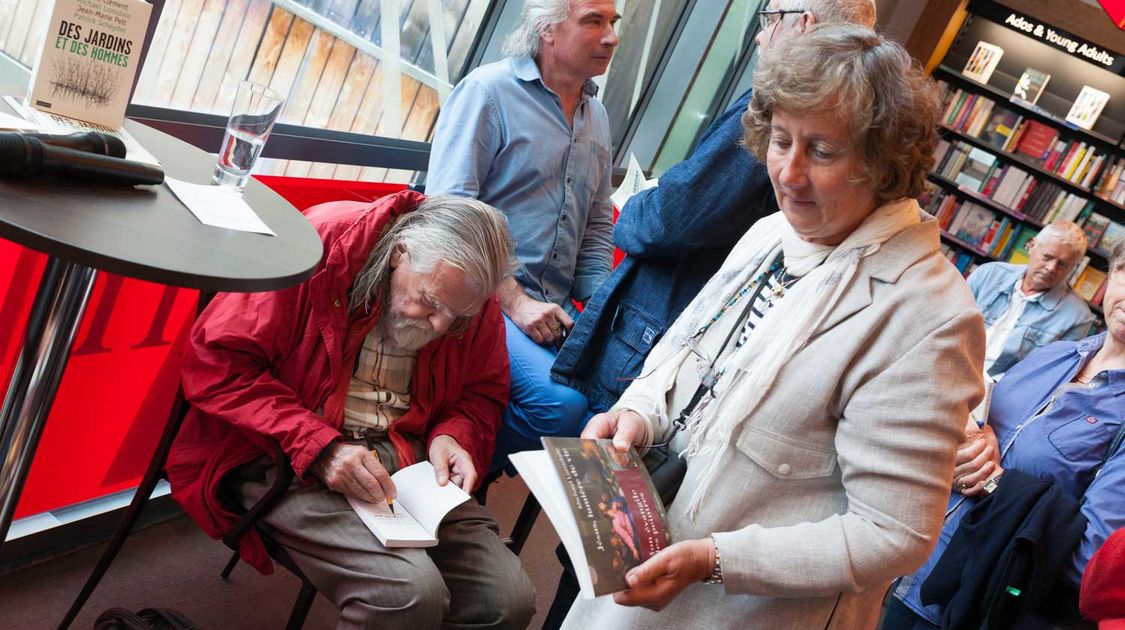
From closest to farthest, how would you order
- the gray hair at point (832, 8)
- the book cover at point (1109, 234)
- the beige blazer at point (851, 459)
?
the beige blazer at point (851, 459)
the gray hair at point (832, 8)
the book cover at point (1109, 234)

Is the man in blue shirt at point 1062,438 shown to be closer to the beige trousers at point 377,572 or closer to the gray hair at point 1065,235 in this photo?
the beige trousers at point 377,572

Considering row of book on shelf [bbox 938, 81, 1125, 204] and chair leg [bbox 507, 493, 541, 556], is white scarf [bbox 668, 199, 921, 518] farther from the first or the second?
row of book on shelf [bbox 938, 81, 1125, 204]

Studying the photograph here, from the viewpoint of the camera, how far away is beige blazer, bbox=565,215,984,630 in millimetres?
1309

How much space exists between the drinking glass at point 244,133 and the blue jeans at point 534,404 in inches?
35.1

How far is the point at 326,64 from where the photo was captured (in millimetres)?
3299

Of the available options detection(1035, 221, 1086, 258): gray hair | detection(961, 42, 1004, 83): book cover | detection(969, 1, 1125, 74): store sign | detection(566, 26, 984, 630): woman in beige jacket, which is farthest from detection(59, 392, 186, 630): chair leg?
detection(969, 1, 1125, 74): store sign

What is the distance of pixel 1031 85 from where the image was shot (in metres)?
7.76

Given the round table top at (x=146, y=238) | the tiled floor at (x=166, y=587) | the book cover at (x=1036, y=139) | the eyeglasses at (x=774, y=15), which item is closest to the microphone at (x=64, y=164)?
the round table top at (x=146, y=238)

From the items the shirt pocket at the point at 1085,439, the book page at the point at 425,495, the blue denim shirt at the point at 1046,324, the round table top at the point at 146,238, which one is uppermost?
the blue denim shirt at the point at 1046,324

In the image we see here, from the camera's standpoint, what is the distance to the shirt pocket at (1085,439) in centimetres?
249

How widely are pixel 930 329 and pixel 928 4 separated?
706 cm

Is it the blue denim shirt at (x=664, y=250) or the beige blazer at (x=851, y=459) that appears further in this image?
the blue denim shirt at (x=664, y=250)

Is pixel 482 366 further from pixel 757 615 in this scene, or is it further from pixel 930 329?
pixel 930 329

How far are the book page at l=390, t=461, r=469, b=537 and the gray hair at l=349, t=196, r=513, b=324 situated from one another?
0.37 meters
